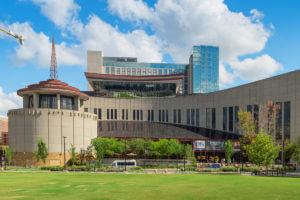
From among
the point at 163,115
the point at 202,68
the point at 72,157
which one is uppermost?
the point at 202,68

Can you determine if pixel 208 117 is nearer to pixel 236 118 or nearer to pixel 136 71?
pixel 236 118

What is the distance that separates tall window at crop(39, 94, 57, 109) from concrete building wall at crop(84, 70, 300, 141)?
868 inches

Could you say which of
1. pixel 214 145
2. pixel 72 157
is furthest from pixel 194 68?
pixel 72 157

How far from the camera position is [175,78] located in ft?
265

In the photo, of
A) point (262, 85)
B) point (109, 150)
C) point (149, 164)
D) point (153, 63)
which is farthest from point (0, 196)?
point (153, 63)

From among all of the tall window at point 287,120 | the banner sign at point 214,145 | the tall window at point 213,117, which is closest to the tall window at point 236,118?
the tall window at point 213,117

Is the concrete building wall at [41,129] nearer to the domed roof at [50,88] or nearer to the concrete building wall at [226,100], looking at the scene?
the domed roof at [50,88]

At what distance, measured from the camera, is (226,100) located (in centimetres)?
6856

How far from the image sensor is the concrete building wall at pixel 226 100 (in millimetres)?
53531

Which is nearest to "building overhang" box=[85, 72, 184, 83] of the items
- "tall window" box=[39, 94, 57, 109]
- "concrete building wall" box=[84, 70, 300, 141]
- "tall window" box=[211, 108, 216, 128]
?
"concrete building wall" box=[84, 70, 300, 141]

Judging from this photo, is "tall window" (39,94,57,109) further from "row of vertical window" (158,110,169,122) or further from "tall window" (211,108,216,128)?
"tall window" (211,108,216,128)

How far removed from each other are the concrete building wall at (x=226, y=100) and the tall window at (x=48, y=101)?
22038mm

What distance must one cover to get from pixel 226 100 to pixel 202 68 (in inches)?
3845

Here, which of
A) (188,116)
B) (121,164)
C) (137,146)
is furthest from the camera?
(188,116)
